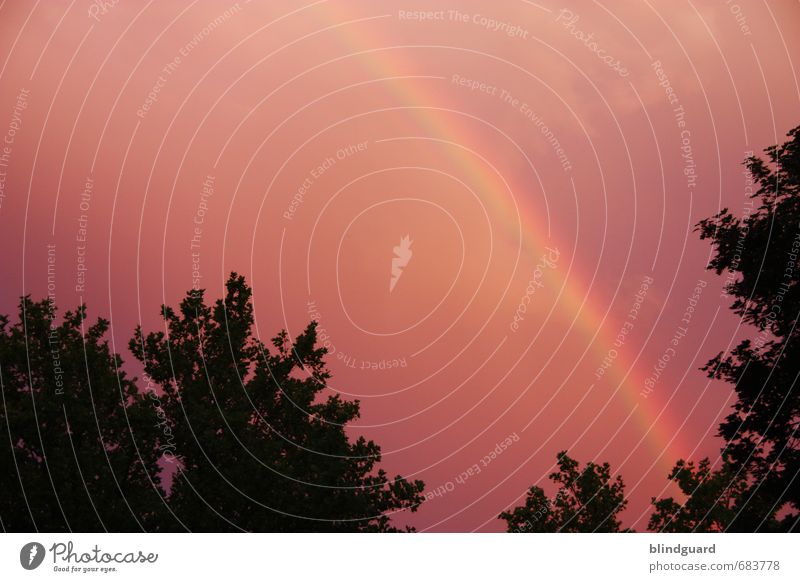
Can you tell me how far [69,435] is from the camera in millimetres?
39312

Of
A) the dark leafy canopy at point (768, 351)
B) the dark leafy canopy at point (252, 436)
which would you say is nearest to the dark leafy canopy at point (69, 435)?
the dark leafy canopy at point (252, 436)

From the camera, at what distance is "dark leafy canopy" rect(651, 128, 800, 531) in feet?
97.8

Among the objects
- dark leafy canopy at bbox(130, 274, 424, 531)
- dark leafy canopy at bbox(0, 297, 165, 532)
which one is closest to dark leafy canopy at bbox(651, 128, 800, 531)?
dark leafy canopy at bbox(130, 274, 424, 531)

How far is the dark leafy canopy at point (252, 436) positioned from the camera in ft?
136

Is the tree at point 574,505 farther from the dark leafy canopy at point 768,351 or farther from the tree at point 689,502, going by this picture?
the dark leafy canopy at point 768,351

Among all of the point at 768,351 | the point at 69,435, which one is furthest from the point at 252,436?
the point at 768,351

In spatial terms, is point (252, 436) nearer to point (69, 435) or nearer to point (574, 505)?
point (69, 435)

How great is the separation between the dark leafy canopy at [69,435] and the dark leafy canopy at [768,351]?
2733 cm

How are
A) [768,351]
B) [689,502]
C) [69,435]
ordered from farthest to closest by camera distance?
[689,502] < [69,435] < [768,351]

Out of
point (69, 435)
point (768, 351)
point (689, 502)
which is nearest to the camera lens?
point (768, 351)

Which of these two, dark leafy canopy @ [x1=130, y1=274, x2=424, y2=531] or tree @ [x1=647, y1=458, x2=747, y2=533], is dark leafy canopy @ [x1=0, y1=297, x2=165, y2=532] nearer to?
dark leafy canopy @ [x1=130, y1=274, x2=424, y2=531]

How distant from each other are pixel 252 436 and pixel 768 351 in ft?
85.0
